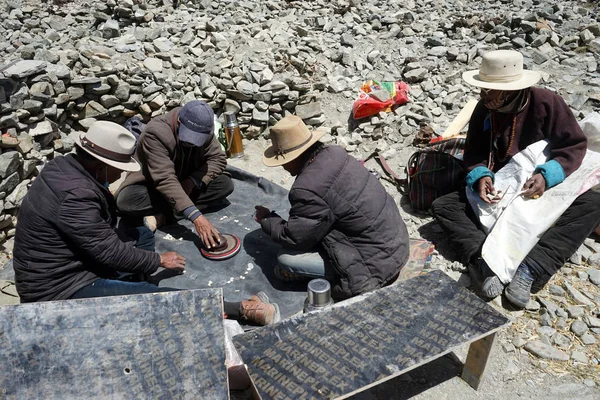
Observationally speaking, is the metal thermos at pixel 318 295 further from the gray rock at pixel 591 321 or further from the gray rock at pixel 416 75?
the gray rock at pixel 416 75

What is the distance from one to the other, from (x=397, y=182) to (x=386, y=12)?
4.47 meters

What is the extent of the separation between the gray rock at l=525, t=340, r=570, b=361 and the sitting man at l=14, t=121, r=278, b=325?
9.13ft

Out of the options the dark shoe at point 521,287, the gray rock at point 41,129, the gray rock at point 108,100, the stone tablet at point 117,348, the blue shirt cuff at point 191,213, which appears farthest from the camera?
the gray rock at point 108,100

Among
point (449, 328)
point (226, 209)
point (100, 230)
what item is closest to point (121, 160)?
point (100, 230)

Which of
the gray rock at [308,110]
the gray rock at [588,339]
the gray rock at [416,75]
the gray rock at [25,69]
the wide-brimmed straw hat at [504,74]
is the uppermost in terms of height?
the wide-brimmed straw hat at [504,74]

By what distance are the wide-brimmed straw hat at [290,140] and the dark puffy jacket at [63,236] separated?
129 centimetres

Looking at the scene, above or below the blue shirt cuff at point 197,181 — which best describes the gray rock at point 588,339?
above

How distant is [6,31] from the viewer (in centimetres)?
714

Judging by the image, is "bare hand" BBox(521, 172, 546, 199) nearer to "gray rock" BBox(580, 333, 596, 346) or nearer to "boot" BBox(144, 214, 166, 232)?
"gray rock" BBox(580, 333, 596, 346)

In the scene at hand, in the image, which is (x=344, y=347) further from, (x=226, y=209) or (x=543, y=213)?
(x=226, y=209)

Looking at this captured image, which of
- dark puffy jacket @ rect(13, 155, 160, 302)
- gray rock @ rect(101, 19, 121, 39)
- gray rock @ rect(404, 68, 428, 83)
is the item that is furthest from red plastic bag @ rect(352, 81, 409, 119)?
dark puffy jacket @ rect(13, 155, 160, 302)

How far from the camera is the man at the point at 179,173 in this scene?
14.2 ft

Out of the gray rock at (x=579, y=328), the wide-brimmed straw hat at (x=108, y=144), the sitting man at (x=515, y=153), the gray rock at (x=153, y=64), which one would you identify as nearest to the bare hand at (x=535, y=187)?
the sitting man at (x=515, y=153)

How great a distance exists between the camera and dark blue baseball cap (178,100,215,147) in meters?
4.27
